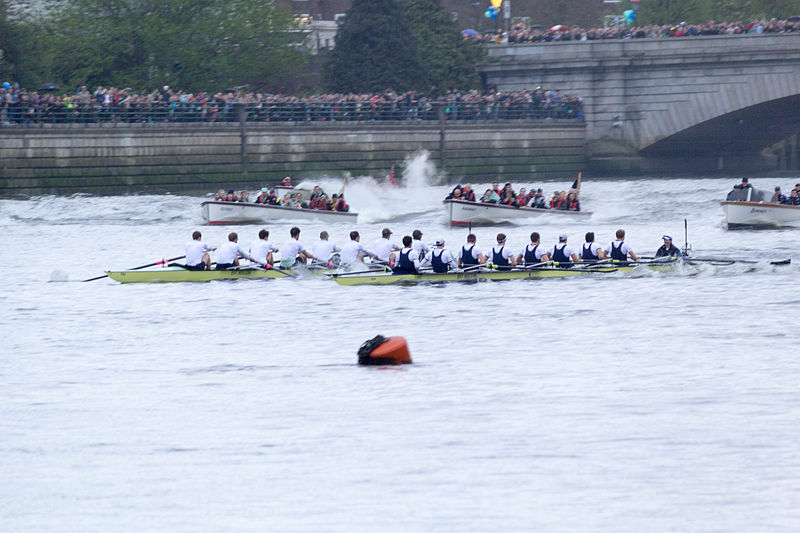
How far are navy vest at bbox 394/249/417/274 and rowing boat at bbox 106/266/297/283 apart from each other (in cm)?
280

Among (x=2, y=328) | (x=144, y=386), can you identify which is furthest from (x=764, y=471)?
(x=2, y=328)

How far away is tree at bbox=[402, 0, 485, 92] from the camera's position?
2943 inches

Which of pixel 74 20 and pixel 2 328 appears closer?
pixel 2 328

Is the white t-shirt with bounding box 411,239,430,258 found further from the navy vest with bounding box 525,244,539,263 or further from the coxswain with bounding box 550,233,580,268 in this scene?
the coxswain with bounding box 550,233,580,268

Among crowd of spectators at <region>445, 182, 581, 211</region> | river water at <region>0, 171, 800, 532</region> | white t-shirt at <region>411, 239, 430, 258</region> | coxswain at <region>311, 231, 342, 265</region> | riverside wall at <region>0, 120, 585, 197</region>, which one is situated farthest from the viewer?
riverside wall at <region>0, 120, 585, 197</region>

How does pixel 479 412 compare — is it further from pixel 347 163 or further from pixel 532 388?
pixel 347 163

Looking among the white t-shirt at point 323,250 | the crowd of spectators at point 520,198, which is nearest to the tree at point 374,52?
the crowd of spectators at point 520,198

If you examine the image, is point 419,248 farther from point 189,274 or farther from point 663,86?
point 663,86

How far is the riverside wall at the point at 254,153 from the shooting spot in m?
53.8

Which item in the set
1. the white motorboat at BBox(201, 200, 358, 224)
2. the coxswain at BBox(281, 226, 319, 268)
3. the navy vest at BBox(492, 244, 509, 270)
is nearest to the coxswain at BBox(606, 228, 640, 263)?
the navy vest at BBox(492, 244, 509, 270)

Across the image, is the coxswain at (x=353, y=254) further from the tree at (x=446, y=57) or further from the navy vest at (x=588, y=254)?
the tree at (x=446, y=57)

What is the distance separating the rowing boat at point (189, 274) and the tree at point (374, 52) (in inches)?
1633

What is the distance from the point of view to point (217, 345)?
2388 cm

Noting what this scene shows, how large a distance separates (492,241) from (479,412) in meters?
24.5
